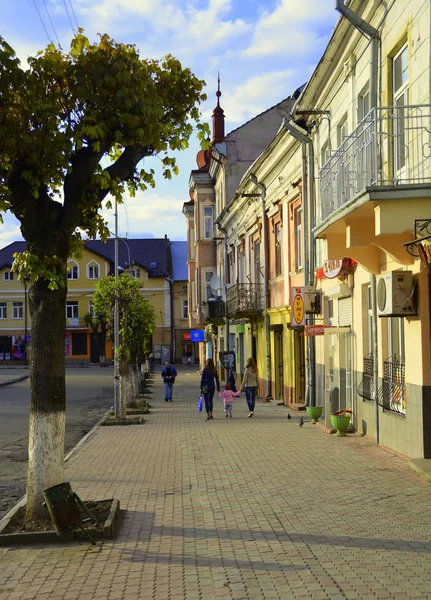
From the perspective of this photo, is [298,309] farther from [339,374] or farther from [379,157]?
[379,157]

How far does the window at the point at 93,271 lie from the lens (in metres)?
74.9

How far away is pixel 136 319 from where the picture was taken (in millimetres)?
29297

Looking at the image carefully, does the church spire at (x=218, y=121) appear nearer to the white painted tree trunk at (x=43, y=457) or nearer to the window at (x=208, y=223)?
the window at (x=208, y=223)

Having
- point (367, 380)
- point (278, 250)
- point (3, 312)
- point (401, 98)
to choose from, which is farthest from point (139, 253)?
point (401, 98)

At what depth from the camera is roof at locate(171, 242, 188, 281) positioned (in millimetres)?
78625

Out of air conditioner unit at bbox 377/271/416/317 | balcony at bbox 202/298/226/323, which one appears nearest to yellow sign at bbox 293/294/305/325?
air conditioner unit at bbox 377/271/416/317

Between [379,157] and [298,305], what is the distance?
9642 mm

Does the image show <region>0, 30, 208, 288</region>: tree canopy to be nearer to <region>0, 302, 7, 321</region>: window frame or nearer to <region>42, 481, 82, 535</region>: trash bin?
<region>42, 481, 82, 535</region>: trash bin

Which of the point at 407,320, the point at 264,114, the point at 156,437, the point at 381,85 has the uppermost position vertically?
the point at 264,114

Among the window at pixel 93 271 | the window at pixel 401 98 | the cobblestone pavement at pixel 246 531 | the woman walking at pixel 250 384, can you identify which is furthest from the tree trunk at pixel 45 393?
the window at pixel 93 271

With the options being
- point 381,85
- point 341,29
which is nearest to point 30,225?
point 381,85

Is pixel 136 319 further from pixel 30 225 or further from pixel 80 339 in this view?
pixel 80 339

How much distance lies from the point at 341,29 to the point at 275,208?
11416 mm

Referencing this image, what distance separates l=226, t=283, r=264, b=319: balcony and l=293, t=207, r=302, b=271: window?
17.3ft
